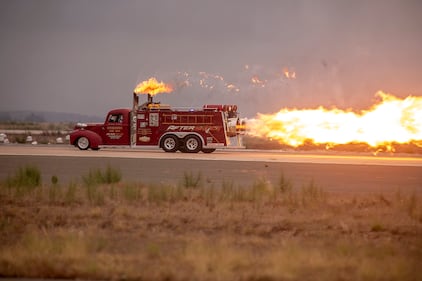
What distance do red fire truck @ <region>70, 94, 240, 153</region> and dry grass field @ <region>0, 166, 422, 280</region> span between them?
13460 millimetres

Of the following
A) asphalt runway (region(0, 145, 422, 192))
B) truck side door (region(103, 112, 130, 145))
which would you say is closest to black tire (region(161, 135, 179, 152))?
truck side door (region(103, 112, 130, 145))

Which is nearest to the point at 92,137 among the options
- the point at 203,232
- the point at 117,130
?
the point at 117,130

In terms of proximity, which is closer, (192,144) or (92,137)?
(192,144)

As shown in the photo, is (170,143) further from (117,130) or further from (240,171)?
(240,171)

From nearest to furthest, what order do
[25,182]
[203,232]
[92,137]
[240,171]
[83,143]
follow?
1. [203,232]
2. [25,182]
3. [240,171]
4. [92,137]
5. [83,143]

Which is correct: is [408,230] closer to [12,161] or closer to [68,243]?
[68,243]

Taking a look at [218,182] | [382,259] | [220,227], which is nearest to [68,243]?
[220,227]

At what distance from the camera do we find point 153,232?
10.1 m

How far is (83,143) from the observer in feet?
100.0

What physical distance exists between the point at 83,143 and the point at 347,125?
49.2 feet

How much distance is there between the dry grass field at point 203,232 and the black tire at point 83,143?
14.6m

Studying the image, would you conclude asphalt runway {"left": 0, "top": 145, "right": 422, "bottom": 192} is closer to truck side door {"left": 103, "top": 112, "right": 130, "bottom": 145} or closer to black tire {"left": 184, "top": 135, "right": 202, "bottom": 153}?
black tire {"left": 184, "top": 135, "right": 202, "bottom": 153}

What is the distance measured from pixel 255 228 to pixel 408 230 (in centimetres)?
301

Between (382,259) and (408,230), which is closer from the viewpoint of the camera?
(382,259)
